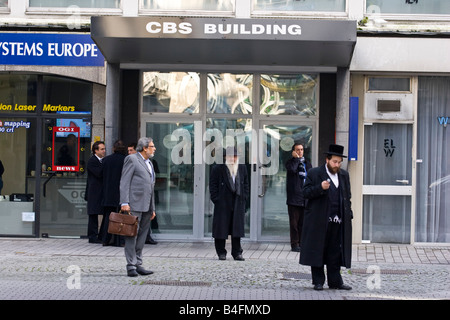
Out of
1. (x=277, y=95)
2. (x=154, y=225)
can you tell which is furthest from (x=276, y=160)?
(x=154, y=225)

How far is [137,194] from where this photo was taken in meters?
10.5

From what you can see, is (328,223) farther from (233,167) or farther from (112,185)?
(112,185)

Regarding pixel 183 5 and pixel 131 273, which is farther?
pixel 183 5

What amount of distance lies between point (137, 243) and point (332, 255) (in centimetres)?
258

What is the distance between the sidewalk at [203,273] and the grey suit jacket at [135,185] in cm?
95

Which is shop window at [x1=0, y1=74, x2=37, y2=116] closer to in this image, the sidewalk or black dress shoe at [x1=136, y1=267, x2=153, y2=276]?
the sidewalk

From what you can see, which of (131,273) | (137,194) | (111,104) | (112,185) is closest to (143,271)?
A: (131,273)

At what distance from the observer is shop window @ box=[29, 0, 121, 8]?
15.1 meters

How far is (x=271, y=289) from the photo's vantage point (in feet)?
32.6

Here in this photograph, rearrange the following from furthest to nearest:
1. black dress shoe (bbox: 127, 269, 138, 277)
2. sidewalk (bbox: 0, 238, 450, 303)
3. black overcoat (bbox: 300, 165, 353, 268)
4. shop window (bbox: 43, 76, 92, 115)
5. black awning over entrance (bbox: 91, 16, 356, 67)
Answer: shop window (bbox: 43, 76, 92, 115) → black awning over entrance (bbox: 91, 16, 356, 67) → black dress shoe (bbox: 127, 269, 138, 277) → black overcoat (bbox: 300, 165, 353, 268) → sidewalk (bbox: 0, 238, 450, 303)

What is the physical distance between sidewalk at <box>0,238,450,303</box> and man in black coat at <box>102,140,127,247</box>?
27 cm

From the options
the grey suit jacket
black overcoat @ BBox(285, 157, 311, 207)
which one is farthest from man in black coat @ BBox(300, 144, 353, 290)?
black overcoat @ BBox(285, 157, 311, 207)

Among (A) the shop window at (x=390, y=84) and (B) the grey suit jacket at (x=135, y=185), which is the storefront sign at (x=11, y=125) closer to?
(B) the grey suit jacket at (x=135, y=185)
